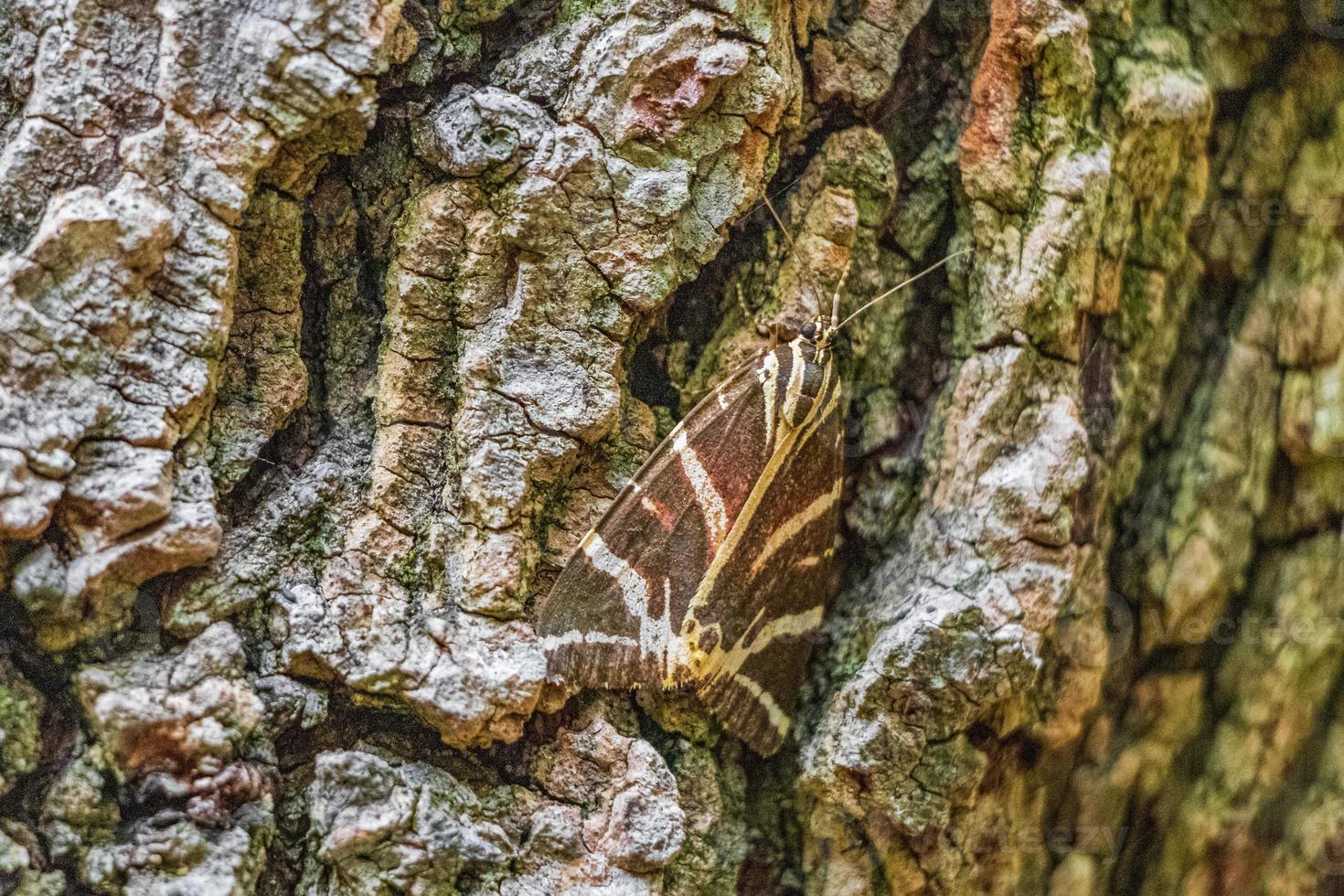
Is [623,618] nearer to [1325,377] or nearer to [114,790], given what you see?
[114,790]

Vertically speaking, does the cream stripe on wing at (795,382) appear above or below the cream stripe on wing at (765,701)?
above

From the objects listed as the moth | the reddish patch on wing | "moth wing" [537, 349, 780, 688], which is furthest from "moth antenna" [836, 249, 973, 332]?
the reddish patch on wing

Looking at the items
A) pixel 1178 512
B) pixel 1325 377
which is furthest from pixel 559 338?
pixel 1325 377

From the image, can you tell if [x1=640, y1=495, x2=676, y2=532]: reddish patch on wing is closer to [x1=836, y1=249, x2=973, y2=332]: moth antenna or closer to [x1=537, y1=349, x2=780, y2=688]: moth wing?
[x1=537, y1=349, x2=780, y2=688]: moth wing
